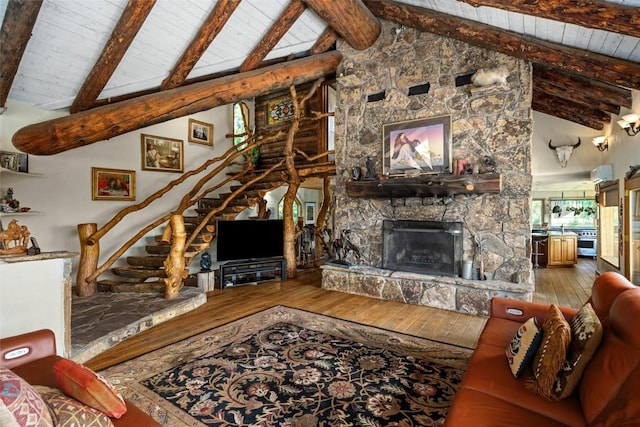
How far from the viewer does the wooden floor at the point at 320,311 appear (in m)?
3.23

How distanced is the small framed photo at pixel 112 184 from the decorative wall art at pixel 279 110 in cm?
355

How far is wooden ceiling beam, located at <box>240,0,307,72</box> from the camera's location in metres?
4.32

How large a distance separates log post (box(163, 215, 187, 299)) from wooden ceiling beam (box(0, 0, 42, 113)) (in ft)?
7.46

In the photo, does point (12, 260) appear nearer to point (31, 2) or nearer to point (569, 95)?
point (31, 2)

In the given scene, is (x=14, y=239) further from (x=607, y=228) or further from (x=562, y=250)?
A: (x=562, y=250)

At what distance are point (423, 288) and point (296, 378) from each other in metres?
2.61

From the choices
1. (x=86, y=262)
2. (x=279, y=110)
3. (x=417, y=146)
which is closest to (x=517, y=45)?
(x=417, y=146)

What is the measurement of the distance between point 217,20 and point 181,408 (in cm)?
392

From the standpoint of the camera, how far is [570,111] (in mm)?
5988

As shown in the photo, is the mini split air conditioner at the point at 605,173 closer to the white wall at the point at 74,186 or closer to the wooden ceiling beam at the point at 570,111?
the wooden ceiling beam at the point at 570,111

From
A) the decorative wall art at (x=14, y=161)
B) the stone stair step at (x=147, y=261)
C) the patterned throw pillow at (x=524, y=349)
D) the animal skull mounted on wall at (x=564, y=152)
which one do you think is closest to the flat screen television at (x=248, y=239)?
the stone stair step at (x=147, y=261)

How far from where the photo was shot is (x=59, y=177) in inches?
188

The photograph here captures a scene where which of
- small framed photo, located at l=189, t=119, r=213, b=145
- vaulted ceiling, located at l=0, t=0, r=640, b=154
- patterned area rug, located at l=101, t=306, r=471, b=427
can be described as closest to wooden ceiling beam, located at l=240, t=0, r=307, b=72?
vaulted ceiling, located at l=0, t=0, r=640, b=154

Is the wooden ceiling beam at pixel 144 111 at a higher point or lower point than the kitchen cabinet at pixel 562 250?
higher
